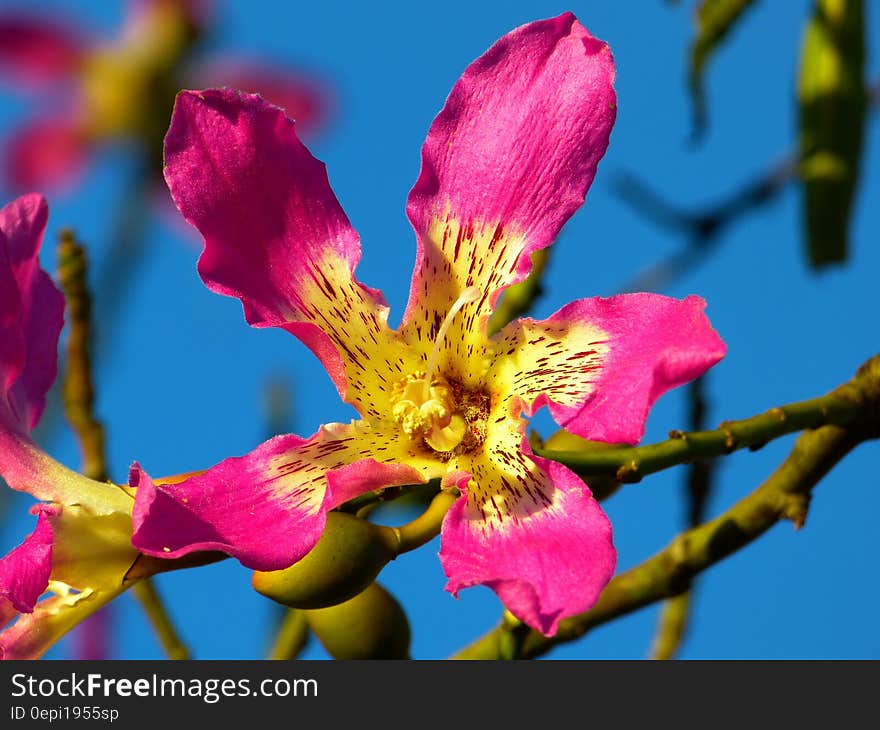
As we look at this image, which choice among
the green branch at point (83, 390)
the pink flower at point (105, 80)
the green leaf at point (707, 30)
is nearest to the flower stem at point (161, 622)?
the green branch at point (83, 390)

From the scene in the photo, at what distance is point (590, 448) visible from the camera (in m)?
1.28

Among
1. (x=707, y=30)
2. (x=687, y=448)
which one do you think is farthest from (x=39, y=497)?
(x=707, y=30)

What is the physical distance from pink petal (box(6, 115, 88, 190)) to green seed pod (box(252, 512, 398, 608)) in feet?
8.05

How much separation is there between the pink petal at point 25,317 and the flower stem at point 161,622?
0.27 m

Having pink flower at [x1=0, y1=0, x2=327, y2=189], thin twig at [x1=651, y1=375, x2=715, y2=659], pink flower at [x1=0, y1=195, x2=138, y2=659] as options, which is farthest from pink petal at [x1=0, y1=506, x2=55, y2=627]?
pink flower at [x1=0, y1=0, x2=327, y2=189]

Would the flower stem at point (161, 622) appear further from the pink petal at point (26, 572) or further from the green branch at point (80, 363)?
the pink petal at point (26, 572)

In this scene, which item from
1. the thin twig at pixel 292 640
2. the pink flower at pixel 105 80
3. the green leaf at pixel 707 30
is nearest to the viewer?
the thin twig at pixel 292 640

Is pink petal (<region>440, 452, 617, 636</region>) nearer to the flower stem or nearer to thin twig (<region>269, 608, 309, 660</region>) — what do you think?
Result: thin twig (<region>269, 608, 309, 660</region>)

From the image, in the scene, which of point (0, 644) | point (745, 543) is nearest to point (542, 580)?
point (745, 543)

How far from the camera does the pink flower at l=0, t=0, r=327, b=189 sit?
339 cm

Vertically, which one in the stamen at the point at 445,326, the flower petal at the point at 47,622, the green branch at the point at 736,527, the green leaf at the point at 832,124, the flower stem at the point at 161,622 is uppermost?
the green leaf at the point at 832,124

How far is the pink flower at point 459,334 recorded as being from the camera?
1.12 meters

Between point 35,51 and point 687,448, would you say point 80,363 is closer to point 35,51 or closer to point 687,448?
point 687,448
